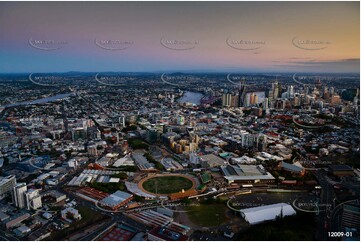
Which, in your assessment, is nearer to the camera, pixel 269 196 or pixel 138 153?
pixel 269 196

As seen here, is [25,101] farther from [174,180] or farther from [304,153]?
[304,153]

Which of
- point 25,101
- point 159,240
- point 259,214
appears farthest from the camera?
point 25,101

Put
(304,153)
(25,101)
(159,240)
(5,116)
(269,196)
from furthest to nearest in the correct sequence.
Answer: (25,101)
(5,116)
(304,153)
(269,196)
(159,240)

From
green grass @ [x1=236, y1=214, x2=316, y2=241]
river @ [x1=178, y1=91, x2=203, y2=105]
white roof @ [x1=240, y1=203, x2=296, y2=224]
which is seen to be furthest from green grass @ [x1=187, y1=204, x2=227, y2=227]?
river @ [x1=178, y1=91, x2=203, y2=105]

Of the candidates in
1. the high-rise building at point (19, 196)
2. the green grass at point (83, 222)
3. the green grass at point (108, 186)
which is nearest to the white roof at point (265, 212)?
the green grass at point (83, 222)

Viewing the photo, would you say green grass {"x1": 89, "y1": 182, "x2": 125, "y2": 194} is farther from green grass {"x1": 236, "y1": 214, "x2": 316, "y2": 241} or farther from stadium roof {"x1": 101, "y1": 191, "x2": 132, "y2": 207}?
green grass {"x1": 236, "y1": 214, "x2": 316, "y2": 241}

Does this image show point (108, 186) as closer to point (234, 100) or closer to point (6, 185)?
point (6, 185)

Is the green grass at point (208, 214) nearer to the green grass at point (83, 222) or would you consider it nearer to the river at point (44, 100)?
the green grass at point (83, 222)

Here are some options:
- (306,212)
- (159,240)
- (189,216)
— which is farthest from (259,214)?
(159,240)
